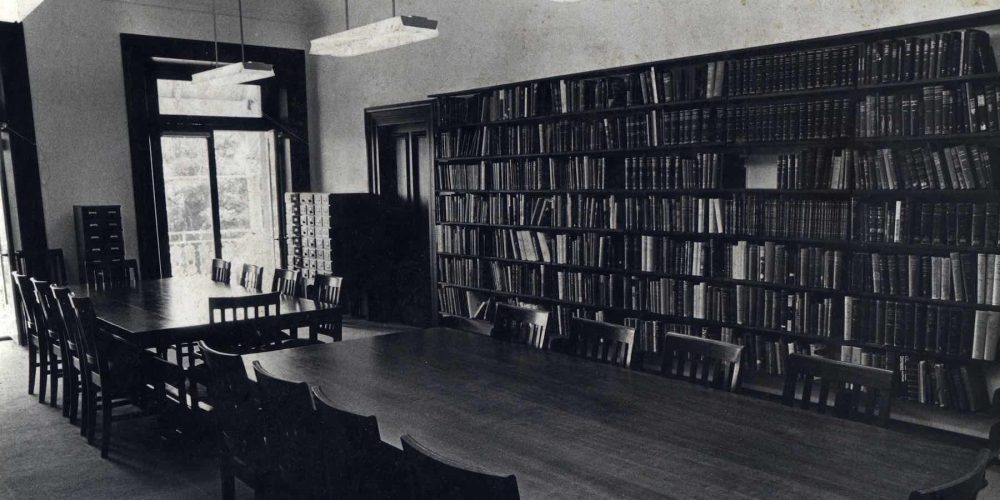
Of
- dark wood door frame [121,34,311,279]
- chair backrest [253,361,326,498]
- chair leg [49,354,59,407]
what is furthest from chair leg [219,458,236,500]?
dark wood door frame [121,34,311,279]

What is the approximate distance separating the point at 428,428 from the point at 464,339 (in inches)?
46.2

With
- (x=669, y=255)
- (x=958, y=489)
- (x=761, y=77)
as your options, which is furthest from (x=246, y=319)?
(x=958, y=489)

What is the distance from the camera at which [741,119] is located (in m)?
4.25

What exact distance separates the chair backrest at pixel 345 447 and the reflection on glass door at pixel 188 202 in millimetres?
6589

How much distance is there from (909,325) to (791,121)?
1280mm

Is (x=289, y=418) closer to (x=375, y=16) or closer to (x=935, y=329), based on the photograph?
(x=935, y=329)

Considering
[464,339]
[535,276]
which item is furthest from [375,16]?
[464,339]

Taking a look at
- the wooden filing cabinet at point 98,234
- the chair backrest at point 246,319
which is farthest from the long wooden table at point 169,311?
the wooden filing cabinet at point 98,234

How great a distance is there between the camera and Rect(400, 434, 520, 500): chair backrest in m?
1.27

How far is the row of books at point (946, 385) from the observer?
3.54 metres

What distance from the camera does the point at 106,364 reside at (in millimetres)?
3721

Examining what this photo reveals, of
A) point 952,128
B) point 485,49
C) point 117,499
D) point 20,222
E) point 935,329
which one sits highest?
point 485,49

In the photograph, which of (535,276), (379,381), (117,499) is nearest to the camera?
(379,381)

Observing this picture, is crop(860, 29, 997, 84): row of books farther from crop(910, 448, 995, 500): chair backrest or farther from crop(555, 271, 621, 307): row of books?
crop(910, 448, 995, 500): chair backrest
